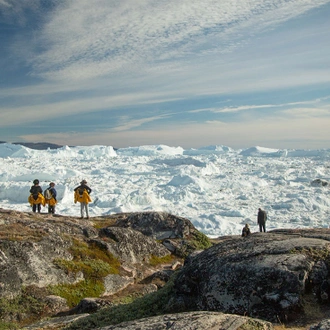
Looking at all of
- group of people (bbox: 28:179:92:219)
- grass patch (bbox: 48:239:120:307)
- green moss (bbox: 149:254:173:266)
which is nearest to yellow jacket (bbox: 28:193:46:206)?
group of people (bbox: 28:179:92:219)

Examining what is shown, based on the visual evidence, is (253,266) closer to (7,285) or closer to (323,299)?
(323,299)

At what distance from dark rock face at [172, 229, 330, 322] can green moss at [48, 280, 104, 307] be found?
18.6ft

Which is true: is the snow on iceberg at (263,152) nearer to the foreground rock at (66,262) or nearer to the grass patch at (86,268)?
the foreground rock at (66,262)

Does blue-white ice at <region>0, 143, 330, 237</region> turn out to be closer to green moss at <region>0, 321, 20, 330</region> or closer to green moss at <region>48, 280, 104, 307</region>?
green moss at <region>48, 280, 104, 307</region>

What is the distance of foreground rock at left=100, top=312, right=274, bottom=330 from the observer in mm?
4512

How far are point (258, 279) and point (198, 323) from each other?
79.4 inches

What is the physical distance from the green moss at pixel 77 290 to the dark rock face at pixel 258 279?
5.66 meters

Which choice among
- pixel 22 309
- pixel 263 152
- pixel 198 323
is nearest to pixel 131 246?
pixel 22 309

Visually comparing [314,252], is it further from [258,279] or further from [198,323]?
[198,323]

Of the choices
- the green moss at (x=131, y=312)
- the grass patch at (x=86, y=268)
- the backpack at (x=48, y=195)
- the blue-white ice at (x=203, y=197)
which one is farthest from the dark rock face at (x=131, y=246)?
the blue-white ice at (x=203, y=197)

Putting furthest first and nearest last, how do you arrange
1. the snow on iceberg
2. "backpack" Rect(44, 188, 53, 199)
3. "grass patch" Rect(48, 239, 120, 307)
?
the snow on iceberg < "backpack" Rect(44, 188, 53, 199) < "grass patch" Rect(48, 239, 120, 307)

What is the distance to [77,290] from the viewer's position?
38.8 feet

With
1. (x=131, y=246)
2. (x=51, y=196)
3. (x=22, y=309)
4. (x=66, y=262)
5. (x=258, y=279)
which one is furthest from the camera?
(x=51, y=196)

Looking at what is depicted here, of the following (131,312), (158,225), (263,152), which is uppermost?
(263,152)
